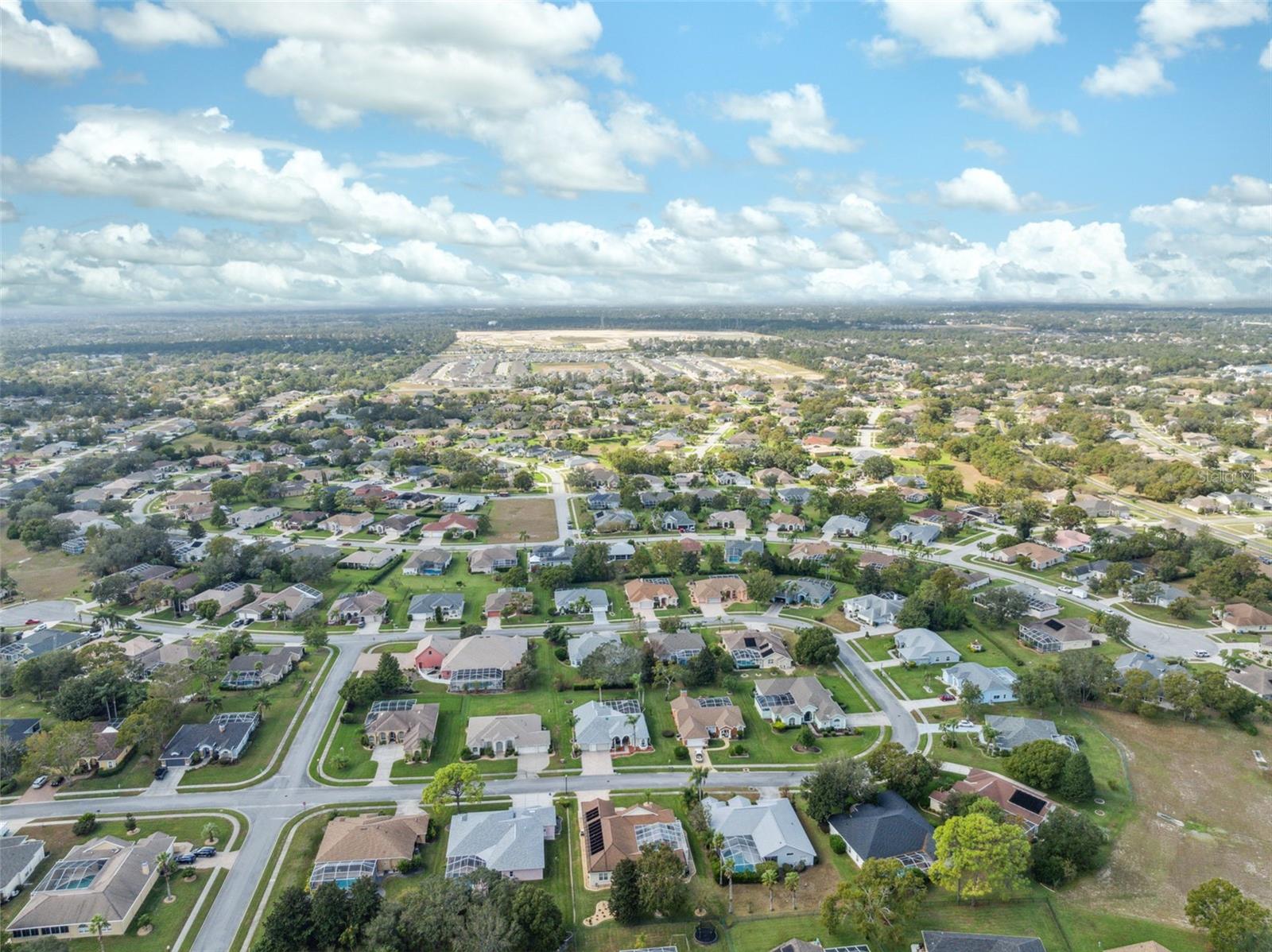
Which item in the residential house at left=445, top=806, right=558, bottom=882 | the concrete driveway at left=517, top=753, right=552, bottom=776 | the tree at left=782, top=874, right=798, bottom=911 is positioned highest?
the residential house at left=445, top=806, right=558, bottom=882

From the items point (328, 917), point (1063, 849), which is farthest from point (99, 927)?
point (1063, 849)

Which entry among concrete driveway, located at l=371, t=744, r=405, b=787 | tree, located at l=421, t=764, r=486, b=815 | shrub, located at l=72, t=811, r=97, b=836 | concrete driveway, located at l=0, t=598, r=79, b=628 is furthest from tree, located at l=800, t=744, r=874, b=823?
concrete driveway, located at l=0, t=598, r=79, b=628

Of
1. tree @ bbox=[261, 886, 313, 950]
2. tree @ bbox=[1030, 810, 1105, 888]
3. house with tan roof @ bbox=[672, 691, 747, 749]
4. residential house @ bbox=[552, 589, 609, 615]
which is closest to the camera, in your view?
tree @ bbox=[261, 886, 313, 950]

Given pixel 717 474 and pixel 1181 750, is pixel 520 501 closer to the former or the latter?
pixel 717 474

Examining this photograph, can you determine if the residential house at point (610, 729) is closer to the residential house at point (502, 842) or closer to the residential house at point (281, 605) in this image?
the residential house at point (502, 842)

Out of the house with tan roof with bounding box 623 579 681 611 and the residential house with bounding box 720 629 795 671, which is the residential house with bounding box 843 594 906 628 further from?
the house with tan roof with bounding box 623 579 681 611

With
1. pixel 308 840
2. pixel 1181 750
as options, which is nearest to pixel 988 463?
pixel 1181 750
